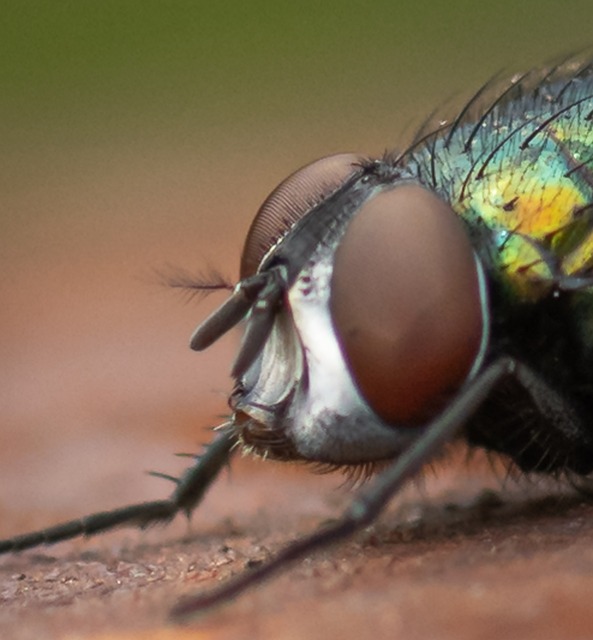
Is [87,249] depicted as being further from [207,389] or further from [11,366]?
[207,389]

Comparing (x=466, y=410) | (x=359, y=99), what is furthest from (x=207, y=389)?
(x=359, y=99)

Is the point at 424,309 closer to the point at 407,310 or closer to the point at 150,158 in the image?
the point at 407,310

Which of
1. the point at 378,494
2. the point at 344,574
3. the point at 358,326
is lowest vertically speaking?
the point at 344,574

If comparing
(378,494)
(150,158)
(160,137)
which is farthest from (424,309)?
(160,137)

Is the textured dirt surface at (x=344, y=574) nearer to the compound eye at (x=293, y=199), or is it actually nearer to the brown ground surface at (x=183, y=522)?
the brown ground surface at (x=183, y=522)

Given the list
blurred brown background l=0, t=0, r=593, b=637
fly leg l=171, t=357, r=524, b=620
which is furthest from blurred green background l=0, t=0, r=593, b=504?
fly leg l=171, t=357, r=524, b=620
